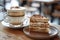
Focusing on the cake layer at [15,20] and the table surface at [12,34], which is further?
the cake layer at [15,20]

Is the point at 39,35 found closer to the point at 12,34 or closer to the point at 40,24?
the point at 40,24

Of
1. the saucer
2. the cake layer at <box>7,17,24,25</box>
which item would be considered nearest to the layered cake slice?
the saucer

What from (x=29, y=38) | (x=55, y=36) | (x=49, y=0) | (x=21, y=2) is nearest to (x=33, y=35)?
(x=29, y=38)

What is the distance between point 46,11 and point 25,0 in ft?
2.60

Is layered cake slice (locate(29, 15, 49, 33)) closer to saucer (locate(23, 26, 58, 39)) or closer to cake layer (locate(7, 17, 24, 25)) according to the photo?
saucer (locate(23, 26, 58, 39))

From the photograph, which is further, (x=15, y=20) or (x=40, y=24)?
(x=15, y=20)

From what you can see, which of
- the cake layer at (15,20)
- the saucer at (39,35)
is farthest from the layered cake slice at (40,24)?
the cake layer at (15,20)

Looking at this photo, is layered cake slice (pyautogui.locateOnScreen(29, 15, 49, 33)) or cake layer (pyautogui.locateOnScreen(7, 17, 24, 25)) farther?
cake layer (pyautogui.locateOnScreen(7, 17, 24, 25))

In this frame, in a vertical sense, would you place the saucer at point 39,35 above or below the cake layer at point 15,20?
below

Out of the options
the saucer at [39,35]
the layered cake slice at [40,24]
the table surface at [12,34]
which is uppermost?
the layered cake slice at [40,24]

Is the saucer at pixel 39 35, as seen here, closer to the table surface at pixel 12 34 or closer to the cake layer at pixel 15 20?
the table surface at pixel 12 34

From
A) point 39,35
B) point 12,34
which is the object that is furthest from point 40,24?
point 12,34

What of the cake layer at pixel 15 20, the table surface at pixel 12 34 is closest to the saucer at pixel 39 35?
the table surface at pixel 12 34

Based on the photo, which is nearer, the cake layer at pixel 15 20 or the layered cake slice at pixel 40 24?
the layered cake slice at pixel 40 24
